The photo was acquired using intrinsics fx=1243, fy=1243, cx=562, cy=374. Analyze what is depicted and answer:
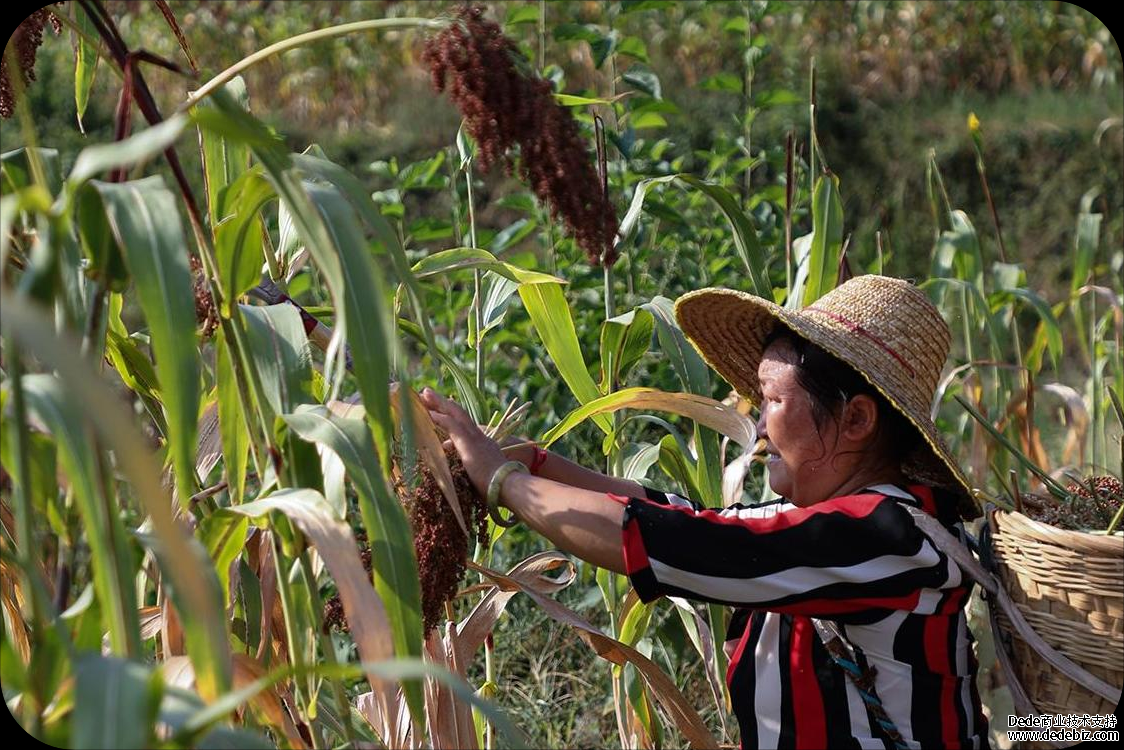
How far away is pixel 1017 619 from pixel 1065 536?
0.49ft

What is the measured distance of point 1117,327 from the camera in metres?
2.56

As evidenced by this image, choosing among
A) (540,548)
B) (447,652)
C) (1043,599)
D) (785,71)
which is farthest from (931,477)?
(785,71)

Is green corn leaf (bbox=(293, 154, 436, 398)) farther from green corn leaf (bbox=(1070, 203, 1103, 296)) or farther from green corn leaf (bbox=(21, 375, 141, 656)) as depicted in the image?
green corn leaf (bbox=(1070, 203, 1103, 296))

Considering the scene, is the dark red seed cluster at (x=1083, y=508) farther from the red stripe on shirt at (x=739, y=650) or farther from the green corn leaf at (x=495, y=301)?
the green corn leaf at (x=495, y=301)

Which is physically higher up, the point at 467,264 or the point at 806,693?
the point at 467,264

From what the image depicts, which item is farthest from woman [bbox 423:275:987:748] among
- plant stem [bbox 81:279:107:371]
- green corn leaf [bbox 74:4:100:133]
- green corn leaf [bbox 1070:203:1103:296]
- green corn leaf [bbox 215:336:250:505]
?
green corn leaf [bbox 1070:203:1103:296]

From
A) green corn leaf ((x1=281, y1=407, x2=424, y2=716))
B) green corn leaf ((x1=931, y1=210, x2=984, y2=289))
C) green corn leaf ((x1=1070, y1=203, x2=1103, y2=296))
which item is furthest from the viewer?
green corn leaf ((x1=1070, y1=203, x2=1103, y2=296))

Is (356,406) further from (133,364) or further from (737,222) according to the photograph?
(737,222)

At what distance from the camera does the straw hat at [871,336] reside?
1.50 metres

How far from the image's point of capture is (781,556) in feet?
4.58

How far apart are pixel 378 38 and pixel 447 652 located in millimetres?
6253

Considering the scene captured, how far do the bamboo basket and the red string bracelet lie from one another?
22.6 inches

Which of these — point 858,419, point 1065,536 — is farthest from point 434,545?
point 1065,536

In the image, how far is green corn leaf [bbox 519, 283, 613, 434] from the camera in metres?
1.69
